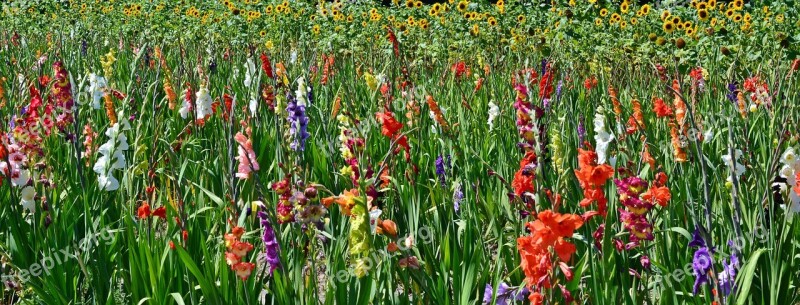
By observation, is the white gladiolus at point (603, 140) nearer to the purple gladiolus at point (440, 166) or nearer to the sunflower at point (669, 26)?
the purple gladiolus at point (440, 166)

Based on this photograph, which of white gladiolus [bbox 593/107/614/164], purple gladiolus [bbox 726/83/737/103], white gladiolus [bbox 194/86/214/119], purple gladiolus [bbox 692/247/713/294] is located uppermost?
purple gladiolus [bbox 692/247/713/294]

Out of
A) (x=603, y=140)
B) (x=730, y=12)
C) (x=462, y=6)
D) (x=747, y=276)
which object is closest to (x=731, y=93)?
(x=603, y=140)

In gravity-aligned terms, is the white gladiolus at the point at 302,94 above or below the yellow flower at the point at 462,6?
above

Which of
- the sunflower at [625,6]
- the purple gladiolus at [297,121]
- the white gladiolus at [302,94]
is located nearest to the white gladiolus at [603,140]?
the purple gladiolus at [297,121]

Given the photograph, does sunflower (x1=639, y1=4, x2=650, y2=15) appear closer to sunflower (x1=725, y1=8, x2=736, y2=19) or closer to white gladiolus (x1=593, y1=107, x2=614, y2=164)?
sunflower (x1=725, y1=8, x2=736, y2=19)

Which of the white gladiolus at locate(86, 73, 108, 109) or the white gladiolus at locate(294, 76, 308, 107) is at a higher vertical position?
the white gladiolus at locate(294, 76, 308, 107)

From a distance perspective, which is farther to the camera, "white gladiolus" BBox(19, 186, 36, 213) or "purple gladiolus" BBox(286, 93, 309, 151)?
"purple gladiolus" BBox(286, 93, 309, 151)

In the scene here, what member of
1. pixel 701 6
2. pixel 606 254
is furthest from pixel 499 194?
pixel 701 6

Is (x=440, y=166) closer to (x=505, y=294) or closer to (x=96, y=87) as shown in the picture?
(x=505, y=294)

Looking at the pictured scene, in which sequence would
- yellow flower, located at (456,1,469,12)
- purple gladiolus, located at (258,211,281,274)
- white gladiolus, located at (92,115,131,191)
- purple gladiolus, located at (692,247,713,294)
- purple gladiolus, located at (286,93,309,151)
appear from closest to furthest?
purple gladiolus, located at (692,247,713,294) < purple gladiolus, located at (258,211,281,274) < white gladiolus, located at (92,115,131,191) < purple gladiolus, located at (286,93,309,151) < yellow flower, located at (456,1,469,12)

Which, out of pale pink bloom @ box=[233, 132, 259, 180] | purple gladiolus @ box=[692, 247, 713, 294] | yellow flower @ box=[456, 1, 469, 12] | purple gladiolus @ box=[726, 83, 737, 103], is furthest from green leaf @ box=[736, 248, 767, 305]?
yellow flower @ box=[456, 1, 469, 12]

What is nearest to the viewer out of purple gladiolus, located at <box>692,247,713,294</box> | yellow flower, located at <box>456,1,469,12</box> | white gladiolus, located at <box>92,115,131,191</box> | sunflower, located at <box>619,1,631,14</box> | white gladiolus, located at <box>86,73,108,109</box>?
purple gladiolus, located at <box>692,247,713,294</box>

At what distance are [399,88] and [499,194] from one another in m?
1.98

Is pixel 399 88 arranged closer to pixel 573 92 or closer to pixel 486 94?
pixel 486 94
